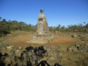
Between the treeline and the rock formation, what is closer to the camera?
the rock formation

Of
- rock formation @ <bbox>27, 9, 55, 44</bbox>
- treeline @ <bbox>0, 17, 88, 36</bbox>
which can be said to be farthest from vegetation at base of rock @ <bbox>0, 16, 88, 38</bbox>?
rock formation @ <bbox>27, 9, 55, 44</bbox>

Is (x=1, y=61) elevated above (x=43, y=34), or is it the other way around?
(x=43, y=34)

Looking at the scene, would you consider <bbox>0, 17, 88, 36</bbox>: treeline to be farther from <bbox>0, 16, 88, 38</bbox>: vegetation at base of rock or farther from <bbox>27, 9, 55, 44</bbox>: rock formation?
<bbox>27, 9, 55, 44</bbox>: rock formation

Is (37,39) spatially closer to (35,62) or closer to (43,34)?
(43,34)

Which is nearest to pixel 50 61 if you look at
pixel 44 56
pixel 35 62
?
pixel 44 56

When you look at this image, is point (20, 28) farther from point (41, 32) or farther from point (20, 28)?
point (41, 32)

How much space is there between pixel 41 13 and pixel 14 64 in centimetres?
780

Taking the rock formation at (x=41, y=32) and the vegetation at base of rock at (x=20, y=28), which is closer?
the rock formation at (x=41, y=32)

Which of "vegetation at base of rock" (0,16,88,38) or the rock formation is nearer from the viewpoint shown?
the rock formation

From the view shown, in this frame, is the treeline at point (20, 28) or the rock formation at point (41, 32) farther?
the treeline at point (20, 28)

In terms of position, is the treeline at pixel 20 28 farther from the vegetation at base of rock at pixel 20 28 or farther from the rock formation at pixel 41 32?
the rock formation at pixel 41 32

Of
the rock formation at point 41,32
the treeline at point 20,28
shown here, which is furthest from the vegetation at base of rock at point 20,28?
the rock formation at point 41,32

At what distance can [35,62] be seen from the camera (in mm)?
3574

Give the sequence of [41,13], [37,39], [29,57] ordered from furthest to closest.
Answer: [41,13] < [37,39] < [29,57]
